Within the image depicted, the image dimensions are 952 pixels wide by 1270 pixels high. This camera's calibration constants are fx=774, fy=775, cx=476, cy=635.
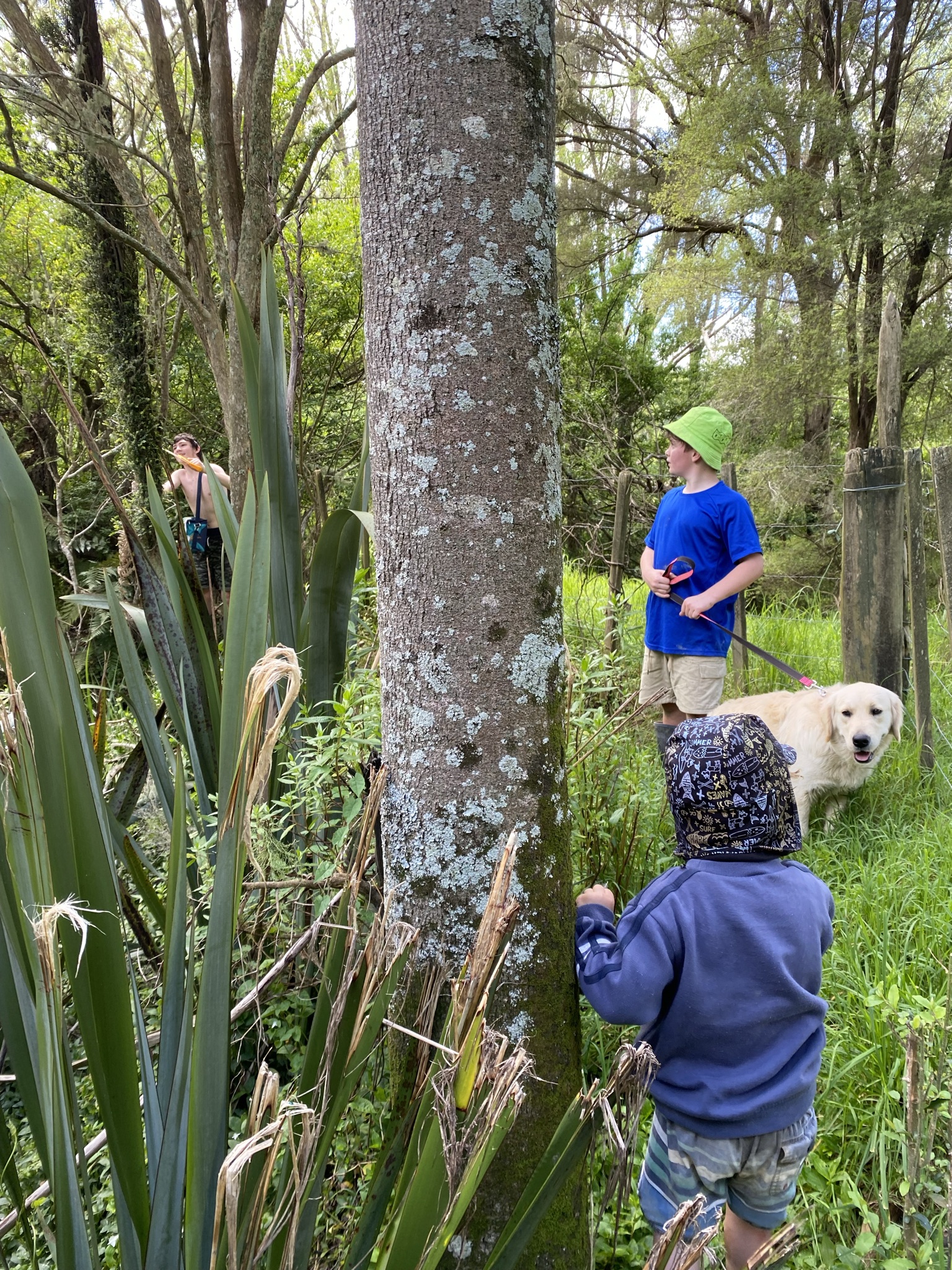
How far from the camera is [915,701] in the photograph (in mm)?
3932

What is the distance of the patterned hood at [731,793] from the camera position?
1.48 metres

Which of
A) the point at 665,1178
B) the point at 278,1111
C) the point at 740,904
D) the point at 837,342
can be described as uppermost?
the point at 837,342

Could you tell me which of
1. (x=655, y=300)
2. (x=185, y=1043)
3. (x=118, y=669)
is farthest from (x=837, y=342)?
(x=185, y=1043)

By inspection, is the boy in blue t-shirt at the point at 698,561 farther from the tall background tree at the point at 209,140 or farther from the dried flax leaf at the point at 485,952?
the tall background tree at the point at 209,140

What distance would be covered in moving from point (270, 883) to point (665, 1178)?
102cm

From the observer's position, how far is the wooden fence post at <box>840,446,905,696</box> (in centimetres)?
371

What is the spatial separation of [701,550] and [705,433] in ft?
1.59

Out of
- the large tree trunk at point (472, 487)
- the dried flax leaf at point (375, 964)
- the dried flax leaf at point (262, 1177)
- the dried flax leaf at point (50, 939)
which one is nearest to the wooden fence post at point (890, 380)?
the large tree trunk at point (472, 487)

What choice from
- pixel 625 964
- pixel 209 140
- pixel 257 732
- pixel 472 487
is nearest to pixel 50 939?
pixel 257 732

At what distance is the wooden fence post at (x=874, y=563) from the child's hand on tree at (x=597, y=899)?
2.88 m

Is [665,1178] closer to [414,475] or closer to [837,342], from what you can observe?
[414,475]

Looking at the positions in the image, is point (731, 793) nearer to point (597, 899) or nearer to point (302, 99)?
point (597, 899)

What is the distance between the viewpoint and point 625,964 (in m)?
1.39

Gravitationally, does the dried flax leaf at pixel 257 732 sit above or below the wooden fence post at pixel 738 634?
above
